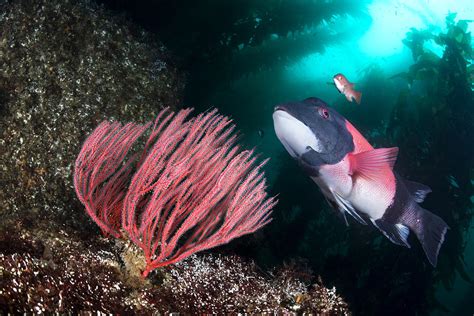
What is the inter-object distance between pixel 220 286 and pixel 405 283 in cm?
588

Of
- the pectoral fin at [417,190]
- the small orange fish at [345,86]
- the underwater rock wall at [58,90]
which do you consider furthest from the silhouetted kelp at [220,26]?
the pectoral fin at [417,190]

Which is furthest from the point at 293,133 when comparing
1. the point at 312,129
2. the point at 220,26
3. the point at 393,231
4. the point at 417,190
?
the point at 220,26

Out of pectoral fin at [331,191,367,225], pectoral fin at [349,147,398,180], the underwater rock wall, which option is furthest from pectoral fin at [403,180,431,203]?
the underwater rock wall

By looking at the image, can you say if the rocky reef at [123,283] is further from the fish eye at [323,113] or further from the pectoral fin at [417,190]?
the fish eye at [323,113]

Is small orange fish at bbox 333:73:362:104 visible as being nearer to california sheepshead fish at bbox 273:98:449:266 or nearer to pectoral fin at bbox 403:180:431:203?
pectoral fin at bbox 403:180:431:203

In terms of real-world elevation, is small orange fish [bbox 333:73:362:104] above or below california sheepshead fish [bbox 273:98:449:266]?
above

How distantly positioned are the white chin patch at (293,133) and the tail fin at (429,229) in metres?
1.18

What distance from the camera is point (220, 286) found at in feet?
9.33

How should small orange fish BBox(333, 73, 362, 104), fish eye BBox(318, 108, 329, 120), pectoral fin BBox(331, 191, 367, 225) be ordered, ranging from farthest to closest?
small orange fish BBox(333, 73, 362, 104) < pectoral fin BBox(331, 191, 367, 225) < fish eye BBox(318, 108, 329, 120)

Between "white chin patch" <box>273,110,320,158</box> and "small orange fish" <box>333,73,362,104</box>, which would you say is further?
"small orange fish" <box>333,73,362,104</box>

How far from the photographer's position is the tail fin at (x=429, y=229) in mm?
2791

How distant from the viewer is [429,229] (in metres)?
2.82

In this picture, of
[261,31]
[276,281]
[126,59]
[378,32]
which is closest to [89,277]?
[276,281]

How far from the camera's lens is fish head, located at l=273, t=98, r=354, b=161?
88.8 inches
